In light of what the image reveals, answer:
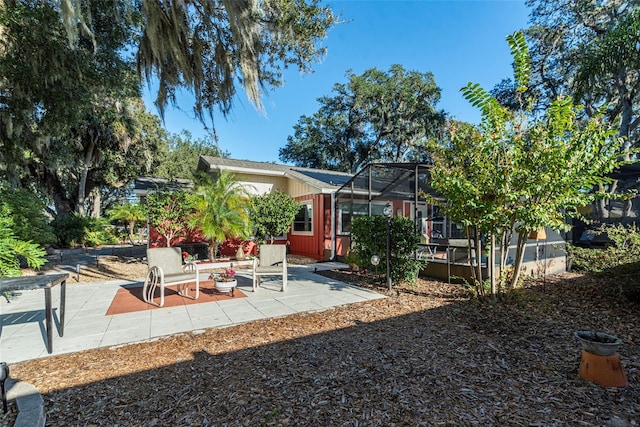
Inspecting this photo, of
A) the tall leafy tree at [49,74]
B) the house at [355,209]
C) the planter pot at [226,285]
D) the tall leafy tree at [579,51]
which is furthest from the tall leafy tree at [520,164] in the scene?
the tall leafy tree at [579,51]

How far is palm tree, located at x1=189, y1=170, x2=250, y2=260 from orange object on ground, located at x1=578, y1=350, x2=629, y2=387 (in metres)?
7.91

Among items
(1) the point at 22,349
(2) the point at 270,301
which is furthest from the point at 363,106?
(1) the point at 22,349

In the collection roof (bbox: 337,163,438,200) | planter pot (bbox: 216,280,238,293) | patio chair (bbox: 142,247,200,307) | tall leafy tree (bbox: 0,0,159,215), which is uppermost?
tall leafy tree (bbox: 0,0,159,215)

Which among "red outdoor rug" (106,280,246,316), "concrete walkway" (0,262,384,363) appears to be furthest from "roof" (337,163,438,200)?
"red outdoor rug" (106,280,246,316)

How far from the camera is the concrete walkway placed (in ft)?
11.9

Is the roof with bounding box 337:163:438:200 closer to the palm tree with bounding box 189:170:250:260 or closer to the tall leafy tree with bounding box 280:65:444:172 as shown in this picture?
the palm tree with bounding box 189:170:250:260

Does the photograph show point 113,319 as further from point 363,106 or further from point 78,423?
point 363,106

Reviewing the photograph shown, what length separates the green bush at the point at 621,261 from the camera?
4.77 meters

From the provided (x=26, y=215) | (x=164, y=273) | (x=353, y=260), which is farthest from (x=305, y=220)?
(x=26, y=215)

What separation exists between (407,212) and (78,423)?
12.1m

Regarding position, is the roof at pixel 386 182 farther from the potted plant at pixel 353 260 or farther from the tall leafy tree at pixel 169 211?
the tall leafy tree at pixel 169 211

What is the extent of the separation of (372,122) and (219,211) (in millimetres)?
17948

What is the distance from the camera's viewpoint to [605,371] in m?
2.52

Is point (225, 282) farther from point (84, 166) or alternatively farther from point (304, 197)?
point (84, 166)
